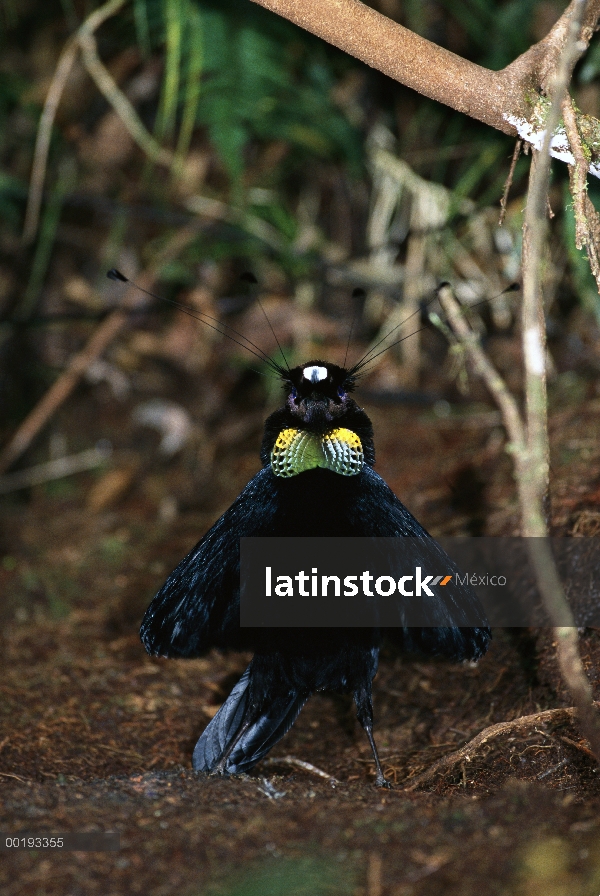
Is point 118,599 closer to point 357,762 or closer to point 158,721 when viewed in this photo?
point 158,721

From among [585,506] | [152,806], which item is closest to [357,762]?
[152,806]

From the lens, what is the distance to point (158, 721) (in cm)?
271

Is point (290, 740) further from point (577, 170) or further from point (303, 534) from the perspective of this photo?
point (577, 170)

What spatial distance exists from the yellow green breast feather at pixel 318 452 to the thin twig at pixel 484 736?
0.69 m

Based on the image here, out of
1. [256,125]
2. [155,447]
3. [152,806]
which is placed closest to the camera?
[152,806]

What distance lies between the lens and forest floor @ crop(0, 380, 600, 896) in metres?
1.46

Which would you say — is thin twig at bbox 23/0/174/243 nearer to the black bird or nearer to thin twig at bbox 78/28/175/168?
thin twig at bbox 78/28/175/168

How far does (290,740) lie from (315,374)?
113 centimetres

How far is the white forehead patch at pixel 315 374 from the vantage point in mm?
2174

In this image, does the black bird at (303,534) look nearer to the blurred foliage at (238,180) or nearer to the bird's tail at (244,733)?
the bird's tail at (244,733)

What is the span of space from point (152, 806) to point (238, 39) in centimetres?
333

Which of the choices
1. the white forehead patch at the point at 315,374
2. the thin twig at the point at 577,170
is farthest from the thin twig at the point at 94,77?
the thin twig at the point at 577,170

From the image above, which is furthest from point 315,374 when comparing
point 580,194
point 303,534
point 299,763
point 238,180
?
point 238,180

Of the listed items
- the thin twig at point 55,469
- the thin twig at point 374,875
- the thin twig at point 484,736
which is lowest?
the thin twig at point 374,875
